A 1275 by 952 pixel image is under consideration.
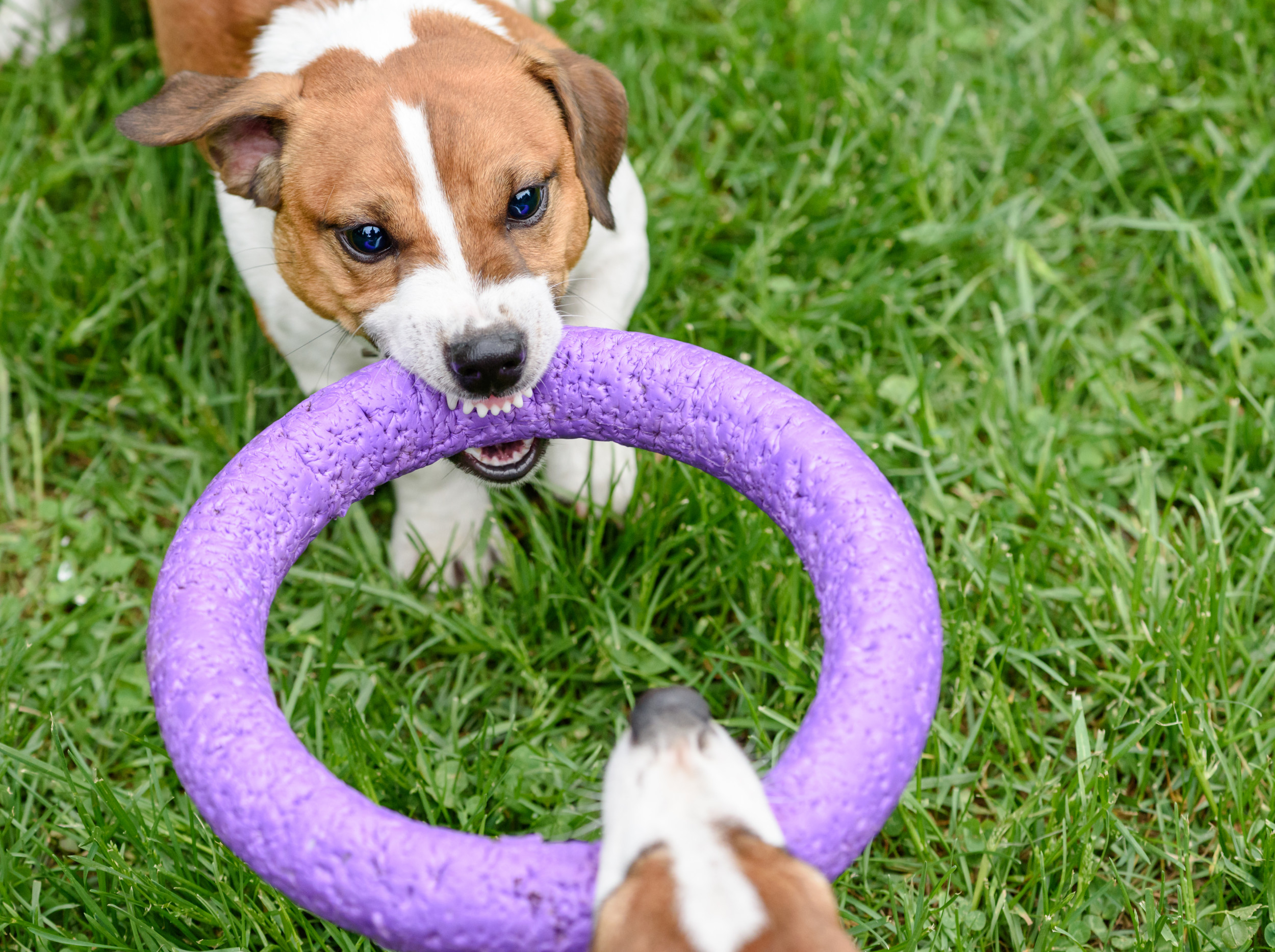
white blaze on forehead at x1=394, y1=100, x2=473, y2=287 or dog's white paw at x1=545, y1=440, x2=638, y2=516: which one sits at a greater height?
white blaze on forehead at x1=394, y1=100, x2=473, y2=287

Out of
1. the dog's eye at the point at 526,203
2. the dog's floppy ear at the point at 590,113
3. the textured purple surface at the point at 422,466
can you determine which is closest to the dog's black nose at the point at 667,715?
the textured purple surface at the point at 422,466

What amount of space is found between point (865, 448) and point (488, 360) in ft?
5.16

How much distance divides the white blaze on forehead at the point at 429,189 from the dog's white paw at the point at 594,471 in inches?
36.2

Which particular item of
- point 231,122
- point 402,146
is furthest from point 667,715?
point 231,122

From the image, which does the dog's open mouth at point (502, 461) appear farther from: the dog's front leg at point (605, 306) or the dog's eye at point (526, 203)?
the dog's eye at point (526, 203)

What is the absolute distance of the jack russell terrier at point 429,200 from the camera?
10.3 feet

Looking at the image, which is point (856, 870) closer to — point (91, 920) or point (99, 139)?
point (91, 920)

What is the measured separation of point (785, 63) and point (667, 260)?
1315 millimetres

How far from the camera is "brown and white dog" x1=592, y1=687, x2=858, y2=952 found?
2.06 metres

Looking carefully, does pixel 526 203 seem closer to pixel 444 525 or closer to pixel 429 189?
pixel 429 189

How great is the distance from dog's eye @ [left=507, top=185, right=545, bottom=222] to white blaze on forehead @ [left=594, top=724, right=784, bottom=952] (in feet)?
5.06

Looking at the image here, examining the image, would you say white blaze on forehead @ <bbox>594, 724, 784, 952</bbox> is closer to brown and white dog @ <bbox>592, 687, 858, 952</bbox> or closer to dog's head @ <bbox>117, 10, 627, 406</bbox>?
brown and white dog @ <bbox>592, 687, 858, 952</bbox>

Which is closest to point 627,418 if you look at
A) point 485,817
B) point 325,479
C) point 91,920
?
point 325,479

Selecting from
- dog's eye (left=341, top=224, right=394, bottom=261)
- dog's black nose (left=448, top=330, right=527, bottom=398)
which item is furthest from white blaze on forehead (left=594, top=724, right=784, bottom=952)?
dog's eye (left=341, top=224, right=394, bottom=261)
